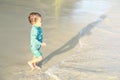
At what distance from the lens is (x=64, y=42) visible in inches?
359

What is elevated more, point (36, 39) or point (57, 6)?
point (57, 6)

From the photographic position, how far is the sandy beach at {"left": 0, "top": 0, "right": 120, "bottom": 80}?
23.3 feet

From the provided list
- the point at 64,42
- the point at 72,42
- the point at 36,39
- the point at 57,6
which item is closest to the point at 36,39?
the point at 36,39

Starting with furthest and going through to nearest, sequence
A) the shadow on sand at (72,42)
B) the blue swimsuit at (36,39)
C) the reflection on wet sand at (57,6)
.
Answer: the reflection on wet sand at (57,6) → the shadow on sand at (72,42) → the blue swimsuit at (36,39)

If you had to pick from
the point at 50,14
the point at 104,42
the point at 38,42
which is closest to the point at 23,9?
the point at 50,14

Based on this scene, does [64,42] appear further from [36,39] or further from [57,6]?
[57,6]

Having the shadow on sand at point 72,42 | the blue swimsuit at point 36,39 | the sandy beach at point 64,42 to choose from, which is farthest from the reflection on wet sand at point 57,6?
the blue swimsuit at point 36,39

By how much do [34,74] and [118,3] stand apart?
10.8 meters

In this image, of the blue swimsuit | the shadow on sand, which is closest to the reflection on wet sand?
the shadow on sand

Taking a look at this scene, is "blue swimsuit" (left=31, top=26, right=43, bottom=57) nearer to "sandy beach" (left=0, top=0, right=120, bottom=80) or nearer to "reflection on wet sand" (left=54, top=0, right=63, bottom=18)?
"sandy beach" (left=0, top=0, right=120, bottom=80)

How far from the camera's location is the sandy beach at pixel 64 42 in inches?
279

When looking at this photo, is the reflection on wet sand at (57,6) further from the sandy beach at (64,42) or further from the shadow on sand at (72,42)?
the shadow on sand at (72,42)

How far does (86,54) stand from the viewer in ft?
27.7

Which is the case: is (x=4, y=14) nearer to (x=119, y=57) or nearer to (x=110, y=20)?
(x=110, y=20)
